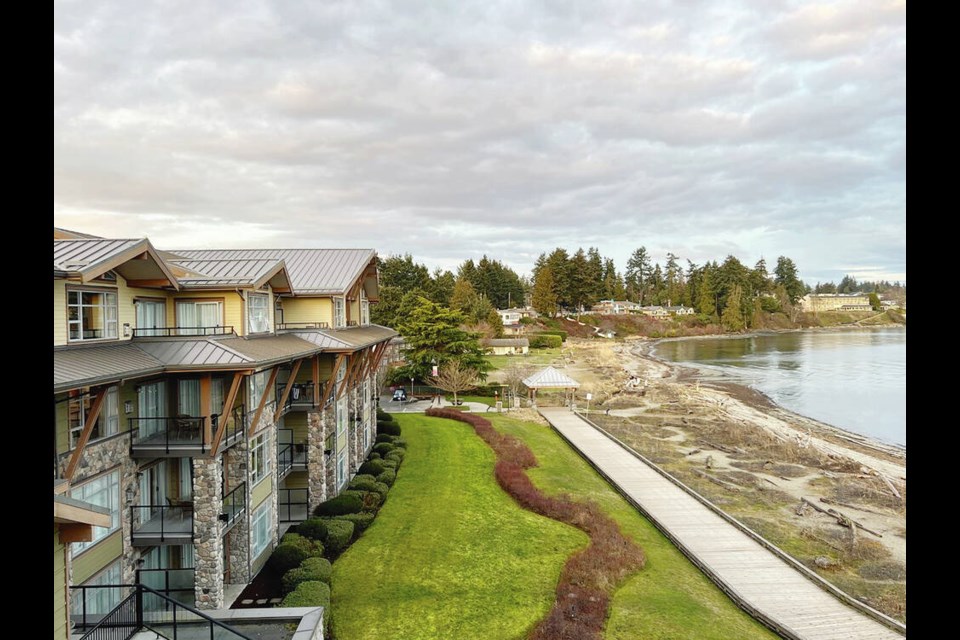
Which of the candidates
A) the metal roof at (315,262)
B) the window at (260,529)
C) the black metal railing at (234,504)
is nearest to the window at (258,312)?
the metal roof at (315,262)

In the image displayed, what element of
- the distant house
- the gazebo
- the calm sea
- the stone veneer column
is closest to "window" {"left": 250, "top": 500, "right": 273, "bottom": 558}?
the stone veneer column

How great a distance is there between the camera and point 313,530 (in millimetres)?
17250

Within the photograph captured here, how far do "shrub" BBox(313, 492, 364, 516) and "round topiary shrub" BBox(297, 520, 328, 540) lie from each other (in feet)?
5.90

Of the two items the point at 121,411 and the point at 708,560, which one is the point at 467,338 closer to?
the point at 708,560

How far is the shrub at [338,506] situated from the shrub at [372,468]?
4.26 m

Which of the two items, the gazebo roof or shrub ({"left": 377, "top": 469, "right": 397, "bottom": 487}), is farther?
the gazebo roof

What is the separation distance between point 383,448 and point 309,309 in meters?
9.13

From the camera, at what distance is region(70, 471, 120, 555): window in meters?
11.0

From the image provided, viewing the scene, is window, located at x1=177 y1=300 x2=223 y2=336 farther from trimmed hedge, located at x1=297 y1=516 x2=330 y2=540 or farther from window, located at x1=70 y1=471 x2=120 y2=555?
trimmed hedge, located at x1=297 y1=516 x2=330 y2=540

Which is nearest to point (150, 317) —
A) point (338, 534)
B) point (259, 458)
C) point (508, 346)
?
point (259, 458)

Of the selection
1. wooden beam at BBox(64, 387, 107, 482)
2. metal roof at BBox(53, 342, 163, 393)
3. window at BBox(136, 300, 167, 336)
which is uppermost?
window at BBox(136, 300, 167, 336)

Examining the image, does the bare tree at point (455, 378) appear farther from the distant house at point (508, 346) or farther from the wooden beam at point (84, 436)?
the wooden beam at point (84, 436)

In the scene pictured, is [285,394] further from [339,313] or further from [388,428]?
[388,428]
